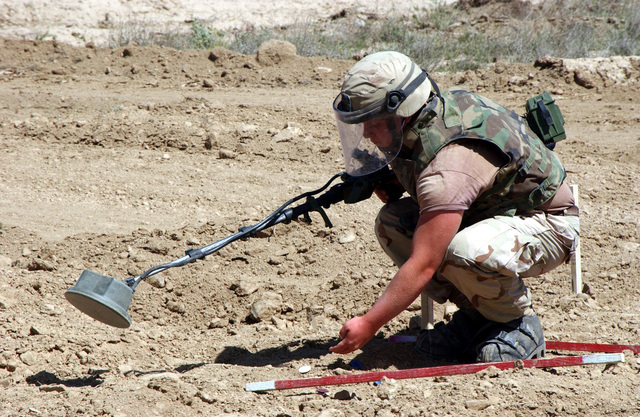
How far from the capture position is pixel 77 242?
3910 mm

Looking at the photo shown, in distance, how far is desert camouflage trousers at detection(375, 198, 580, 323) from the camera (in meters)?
2.47

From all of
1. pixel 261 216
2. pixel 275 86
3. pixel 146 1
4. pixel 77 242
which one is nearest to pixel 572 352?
pixel 261 216

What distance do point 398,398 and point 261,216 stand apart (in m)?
2.19

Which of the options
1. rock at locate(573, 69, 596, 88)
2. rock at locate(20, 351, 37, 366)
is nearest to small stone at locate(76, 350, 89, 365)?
rock at locate(20, 351, 37, 366)

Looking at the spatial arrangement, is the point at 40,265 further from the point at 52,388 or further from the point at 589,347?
the point at 589,347

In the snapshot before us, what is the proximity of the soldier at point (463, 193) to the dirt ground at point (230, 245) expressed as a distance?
30 centimetres

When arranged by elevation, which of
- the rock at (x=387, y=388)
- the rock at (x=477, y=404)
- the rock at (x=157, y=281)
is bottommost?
the rock at (x=157, y=281)

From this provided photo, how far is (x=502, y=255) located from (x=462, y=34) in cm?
769

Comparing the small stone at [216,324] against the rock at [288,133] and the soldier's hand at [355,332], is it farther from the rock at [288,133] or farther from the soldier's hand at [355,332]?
the rock at [288,133]

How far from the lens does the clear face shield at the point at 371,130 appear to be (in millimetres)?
2415

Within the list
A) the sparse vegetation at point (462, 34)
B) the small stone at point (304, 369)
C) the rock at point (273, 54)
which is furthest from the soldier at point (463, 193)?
the sparse vegetation at point (462, 34)

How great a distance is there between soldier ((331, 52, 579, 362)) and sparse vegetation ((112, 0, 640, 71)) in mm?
5507

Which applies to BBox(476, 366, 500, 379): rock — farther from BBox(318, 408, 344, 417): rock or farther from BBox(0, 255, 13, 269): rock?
BBox(0, 255, 13, 269): rock

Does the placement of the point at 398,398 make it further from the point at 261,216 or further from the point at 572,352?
the point at 261,216
